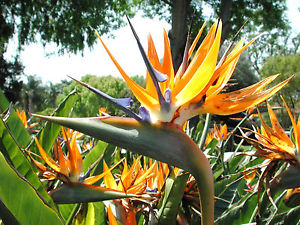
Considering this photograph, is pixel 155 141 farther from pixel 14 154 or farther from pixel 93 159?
pixel 93 159

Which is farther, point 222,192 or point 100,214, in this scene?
point 222,192

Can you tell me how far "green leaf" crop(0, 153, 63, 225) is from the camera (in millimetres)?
342

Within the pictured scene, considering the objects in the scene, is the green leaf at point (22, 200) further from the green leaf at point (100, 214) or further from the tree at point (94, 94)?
the tree at point (94, 94)

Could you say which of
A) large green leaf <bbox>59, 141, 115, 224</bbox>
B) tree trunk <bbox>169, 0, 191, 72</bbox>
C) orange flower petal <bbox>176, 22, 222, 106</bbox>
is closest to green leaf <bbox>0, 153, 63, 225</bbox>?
orange flower petal <bbox>176, 22, 222, 106</bbox>

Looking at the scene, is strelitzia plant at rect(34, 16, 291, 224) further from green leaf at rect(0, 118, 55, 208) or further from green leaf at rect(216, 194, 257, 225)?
green leaf at rect(216, 194, 257, 225)

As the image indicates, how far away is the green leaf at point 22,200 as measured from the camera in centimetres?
34

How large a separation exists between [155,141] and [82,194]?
214mm

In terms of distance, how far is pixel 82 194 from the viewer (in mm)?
496

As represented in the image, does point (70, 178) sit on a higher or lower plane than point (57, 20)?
lower

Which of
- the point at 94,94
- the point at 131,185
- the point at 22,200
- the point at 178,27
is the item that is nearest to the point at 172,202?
the point at 131,185

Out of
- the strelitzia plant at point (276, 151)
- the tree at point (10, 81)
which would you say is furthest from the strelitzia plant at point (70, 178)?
the tree at point (10, 81)

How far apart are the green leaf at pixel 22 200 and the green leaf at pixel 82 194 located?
10 cm

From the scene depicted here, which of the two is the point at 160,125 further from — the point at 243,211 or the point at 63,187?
the point at 243,211

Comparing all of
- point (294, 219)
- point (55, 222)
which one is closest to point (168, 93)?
point (55, 222)
